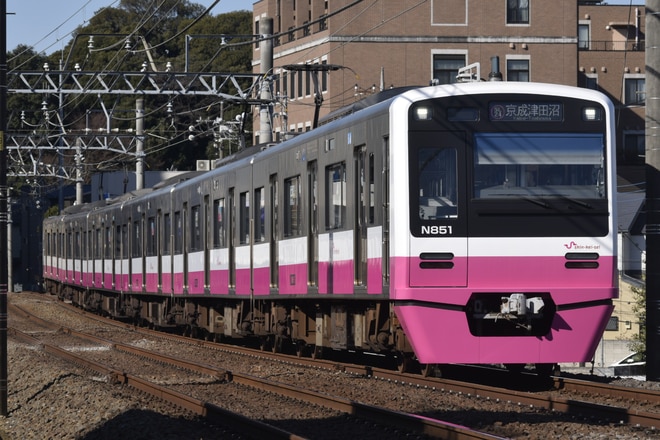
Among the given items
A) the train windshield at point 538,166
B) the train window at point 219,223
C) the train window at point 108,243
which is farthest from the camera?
the train window at point 108,243

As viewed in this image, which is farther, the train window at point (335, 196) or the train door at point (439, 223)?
the train window at point (335, 196)

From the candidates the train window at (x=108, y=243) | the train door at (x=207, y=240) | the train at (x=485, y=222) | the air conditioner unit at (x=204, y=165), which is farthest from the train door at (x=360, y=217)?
the train window at (x=108, y=243)

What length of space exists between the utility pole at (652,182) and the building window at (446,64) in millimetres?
36441

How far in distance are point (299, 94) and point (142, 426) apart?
148 feet

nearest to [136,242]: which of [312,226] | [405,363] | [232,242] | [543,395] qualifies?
[232,242]

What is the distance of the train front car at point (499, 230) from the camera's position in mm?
12508

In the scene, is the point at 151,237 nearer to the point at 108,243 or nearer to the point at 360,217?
the point at 108,243

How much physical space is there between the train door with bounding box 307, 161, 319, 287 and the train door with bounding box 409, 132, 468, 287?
3353 millimetres

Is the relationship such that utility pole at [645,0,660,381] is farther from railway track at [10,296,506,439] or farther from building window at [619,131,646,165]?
building window at [619,131,646,165]

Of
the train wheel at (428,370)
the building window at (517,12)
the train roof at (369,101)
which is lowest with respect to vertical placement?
the train wheel at (428,370)

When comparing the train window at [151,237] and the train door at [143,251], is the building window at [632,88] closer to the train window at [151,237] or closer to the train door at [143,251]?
the train door at [143,251]

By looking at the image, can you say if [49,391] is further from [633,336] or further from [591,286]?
[633,336]

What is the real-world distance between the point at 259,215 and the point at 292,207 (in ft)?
6.29

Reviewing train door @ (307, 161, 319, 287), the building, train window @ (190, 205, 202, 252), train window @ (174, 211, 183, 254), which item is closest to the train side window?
train window @ (174, 211, 183, 254)
